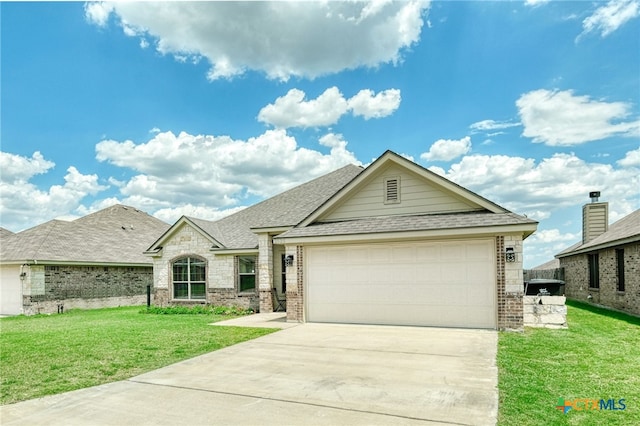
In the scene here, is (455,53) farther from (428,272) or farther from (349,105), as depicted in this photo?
(428,272)

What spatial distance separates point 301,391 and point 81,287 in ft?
64.4

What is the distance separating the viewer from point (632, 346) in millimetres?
8742

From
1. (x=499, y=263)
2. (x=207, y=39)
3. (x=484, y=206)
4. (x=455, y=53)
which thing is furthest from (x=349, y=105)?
(x=499, y=263)

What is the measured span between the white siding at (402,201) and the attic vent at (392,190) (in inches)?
3.7

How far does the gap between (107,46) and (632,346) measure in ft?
60.1

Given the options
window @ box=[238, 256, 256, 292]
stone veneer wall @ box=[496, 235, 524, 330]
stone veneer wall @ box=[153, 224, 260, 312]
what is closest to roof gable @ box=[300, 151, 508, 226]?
stone veneer wall @ box=[496, 235, 524, 330]

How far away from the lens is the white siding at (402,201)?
1220 centimetres

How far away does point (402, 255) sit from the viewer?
11.6 m

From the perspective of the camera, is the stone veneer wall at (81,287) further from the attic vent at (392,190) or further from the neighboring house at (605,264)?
the neighboring house at (605,264)

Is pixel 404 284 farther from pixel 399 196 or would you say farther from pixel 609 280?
pixel 609 280

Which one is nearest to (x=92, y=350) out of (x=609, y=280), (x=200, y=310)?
(x=200, y=310)

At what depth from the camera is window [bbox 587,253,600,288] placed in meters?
19.1

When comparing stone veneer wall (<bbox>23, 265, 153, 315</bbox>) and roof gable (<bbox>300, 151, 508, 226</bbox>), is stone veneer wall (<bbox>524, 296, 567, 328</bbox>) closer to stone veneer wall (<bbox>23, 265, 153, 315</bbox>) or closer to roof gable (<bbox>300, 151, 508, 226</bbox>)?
roof gable (<bbox>300, 151, 508, 226</bbox>)

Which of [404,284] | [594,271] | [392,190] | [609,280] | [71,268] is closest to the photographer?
[404,284]
